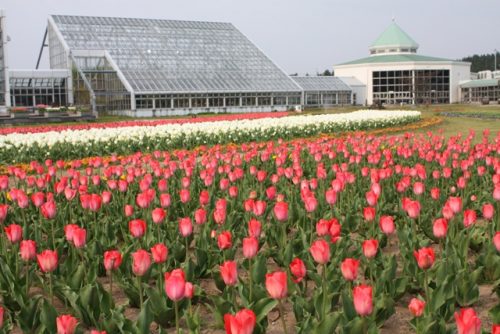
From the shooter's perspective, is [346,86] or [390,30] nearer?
[346,86]

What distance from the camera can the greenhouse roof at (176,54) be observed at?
4656 cm

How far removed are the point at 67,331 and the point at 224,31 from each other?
5611cm

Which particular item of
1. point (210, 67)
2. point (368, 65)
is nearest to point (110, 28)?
point (210, 67)

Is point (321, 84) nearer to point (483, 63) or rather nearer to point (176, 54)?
point (176, 54)

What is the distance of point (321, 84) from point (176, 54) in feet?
55.0

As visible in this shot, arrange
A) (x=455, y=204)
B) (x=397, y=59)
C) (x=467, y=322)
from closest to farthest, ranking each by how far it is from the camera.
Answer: (x=467, y=322), (x=455, y=204), (x=397, y=59)

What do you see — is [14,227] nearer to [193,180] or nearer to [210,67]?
[193,180]

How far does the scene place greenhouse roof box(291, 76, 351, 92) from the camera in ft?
194

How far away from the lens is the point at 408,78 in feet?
225

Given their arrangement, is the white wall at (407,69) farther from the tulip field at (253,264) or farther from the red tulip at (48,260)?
the red tulip at (48,260)

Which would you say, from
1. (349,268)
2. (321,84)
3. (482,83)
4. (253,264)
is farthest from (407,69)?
(349,268)

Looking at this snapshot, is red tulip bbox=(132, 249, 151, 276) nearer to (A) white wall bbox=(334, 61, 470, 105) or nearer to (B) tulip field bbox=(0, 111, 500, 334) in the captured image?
(B) tulip field bbox=(0, 111, 500, 334)

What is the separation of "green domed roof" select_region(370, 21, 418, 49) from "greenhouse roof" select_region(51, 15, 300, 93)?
94.7 feet

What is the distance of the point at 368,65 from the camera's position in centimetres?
6969
